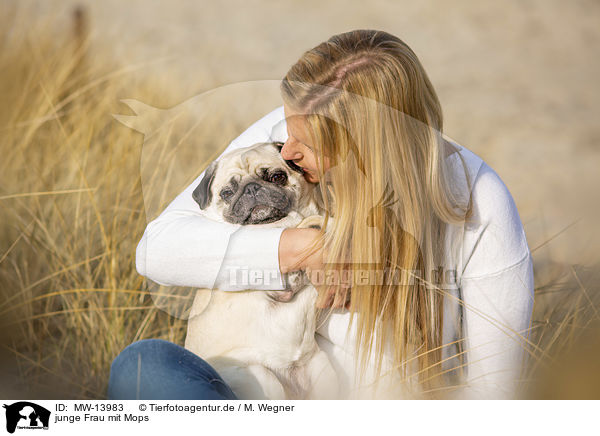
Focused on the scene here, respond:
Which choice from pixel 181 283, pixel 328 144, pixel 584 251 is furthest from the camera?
pixel 584 251

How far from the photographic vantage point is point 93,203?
1.53 m

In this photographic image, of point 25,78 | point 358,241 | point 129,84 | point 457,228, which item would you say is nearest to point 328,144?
point 358,241

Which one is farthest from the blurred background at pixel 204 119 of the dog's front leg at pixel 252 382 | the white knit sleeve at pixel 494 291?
the dog's front leg at pixel 252 382

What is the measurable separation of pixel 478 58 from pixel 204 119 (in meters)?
0.82

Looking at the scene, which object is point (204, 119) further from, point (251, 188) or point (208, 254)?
point (208, 254)

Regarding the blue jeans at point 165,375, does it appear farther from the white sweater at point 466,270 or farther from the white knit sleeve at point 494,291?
the white knit sleeve at point 494,291

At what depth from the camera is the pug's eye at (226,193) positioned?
4.44 feet

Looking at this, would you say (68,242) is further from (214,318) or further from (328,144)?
(328,144)

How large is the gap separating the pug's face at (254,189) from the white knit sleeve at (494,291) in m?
0.47

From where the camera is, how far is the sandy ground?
141 cm

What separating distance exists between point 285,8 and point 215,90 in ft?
1.06

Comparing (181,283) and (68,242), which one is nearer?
(181,283)
